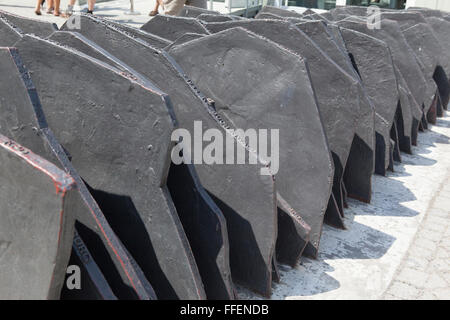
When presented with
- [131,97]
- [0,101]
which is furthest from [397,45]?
[0,101]

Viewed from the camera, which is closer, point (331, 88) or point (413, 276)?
point (413, 276)

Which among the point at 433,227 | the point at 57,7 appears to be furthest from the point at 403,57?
the point at 57,7

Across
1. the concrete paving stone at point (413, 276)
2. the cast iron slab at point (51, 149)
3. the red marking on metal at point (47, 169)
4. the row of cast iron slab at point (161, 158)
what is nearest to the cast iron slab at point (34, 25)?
the row of cast iron slab at point (161, 158)

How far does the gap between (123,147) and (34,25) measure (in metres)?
1.70

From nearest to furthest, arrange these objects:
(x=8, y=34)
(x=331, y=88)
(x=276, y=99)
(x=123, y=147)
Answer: (x=123, y=147)
(x=8, y=34)
(x=276, y=99)
(x=331, y=88)

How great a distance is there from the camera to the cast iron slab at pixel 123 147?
240 cm

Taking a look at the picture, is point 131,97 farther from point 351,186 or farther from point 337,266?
point 351,186

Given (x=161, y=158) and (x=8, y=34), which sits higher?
(x=8, y=34)

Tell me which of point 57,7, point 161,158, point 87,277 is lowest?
point 87,277

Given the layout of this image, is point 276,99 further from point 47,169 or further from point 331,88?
point 47,169

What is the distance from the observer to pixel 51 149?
2189 mm

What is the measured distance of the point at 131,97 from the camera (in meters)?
2.42

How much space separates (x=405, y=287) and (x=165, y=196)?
1.72 meters

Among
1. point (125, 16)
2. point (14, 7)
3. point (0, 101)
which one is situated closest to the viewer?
point (0, 101)
